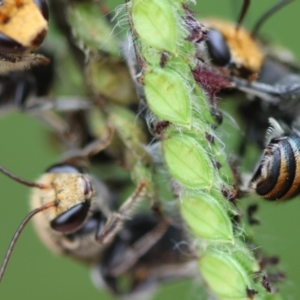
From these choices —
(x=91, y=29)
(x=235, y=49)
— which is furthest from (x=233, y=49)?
(x=91, y=29)

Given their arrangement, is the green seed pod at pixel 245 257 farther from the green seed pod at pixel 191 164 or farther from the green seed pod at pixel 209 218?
the green seed pod at pixel 191 164

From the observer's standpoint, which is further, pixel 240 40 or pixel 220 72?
pixel 240 40

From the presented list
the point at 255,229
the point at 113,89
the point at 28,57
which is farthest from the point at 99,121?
the point at 255,229

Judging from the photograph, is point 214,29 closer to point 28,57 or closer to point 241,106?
point 241,106

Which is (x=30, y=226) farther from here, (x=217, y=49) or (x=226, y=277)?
(x=226, y=277)

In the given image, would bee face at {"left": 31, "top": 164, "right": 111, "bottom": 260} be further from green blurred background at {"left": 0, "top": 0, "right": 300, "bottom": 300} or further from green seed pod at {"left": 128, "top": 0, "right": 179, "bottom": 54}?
green blurred background at {"left": 0, "top": 0, "right": 300, "bottom": 300}

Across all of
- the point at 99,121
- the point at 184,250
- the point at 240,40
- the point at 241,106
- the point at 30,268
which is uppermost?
the point at 240,40

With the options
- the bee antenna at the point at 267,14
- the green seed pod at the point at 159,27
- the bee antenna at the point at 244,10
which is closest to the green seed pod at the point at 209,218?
the green seed pod at the point at 159,27
